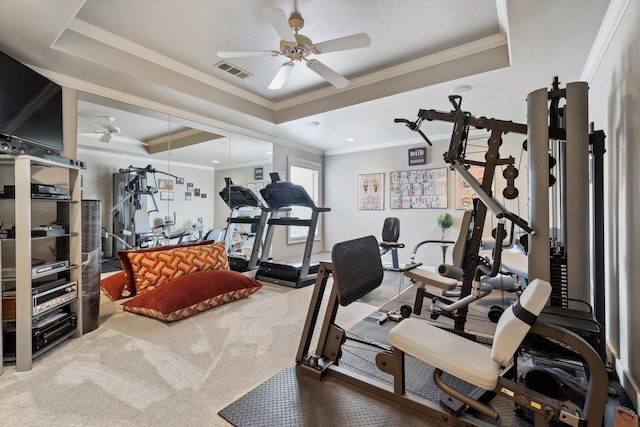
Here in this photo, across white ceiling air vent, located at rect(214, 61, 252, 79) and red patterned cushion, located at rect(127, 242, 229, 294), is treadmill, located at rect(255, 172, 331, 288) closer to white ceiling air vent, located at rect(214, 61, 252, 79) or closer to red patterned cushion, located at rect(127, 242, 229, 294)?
red patterned cushion, located at rect(127, 242, 229, 294)

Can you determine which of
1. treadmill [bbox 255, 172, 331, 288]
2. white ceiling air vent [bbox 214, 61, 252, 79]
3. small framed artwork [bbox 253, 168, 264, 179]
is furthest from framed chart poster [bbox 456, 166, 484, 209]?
white ceiling air vent [bbox 214, 61, 252, 79]

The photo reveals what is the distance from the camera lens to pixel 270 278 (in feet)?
14.3

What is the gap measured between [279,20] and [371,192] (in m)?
4.32

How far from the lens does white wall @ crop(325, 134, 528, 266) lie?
4785 mm

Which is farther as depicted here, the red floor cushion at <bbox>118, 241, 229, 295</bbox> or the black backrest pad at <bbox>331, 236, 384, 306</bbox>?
the red floor cushion at <bbox>118, 241, 229, 295</bbox>

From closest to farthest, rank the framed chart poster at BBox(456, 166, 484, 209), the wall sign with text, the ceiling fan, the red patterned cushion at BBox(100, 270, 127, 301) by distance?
the ceiling fan, the red patterned cushion at BBox(100, 270, 127, 301), the framed chart poster at BBox(456, 166, 484, 209), the wall sign with text

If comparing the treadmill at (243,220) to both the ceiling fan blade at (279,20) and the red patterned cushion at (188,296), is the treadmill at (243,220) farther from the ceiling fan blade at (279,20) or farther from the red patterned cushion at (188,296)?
the ceiling fan blade at (279,20)

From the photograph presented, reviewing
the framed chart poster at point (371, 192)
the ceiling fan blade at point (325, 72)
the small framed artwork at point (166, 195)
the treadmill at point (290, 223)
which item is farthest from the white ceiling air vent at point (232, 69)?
the framed chart poster at point (371, 192)

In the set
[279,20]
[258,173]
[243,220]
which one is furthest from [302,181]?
[279,20]

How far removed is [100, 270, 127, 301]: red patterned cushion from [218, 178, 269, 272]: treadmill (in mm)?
1595

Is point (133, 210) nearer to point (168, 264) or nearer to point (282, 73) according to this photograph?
point (168, 264)

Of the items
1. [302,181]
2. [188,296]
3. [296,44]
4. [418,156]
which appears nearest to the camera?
[296,44]

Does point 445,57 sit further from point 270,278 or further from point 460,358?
point 270,278

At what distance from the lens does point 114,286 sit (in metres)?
3.13
